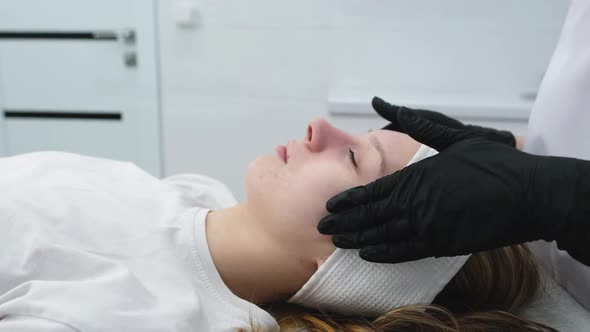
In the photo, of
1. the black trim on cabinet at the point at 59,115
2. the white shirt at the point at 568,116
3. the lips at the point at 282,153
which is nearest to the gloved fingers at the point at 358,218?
the lips at the point at 282,153

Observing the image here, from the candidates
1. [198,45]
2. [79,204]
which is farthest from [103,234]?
[198,45]

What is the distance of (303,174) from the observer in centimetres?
112

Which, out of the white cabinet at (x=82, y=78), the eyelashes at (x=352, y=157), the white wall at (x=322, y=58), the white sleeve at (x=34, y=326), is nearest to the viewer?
the white sleeve at (x=34, y=326)

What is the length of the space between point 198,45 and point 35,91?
0.95 metres

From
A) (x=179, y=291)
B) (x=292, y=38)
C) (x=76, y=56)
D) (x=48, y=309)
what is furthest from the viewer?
(x=76, y=56)

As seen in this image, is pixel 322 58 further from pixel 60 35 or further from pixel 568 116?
pixel 568 116

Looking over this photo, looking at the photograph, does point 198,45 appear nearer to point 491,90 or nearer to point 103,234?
point 491,90

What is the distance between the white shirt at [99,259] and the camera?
92cm

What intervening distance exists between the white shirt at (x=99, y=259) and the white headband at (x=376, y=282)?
0.43ft

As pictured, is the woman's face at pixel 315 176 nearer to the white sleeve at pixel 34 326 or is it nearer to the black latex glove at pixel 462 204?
the black latex glove at pixel 462 204

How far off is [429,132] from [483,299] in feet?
1.39

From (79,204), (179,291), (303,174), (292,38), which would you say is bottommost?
(179,291)

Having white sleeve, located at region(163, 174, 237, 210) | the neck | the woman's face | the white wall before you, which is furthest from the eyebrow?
the white wall

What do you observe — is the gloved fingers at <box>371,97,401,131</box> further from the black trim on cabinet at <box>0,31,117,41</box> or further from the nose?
the black trim on cabinet at <box>0,31,117,41</box>
